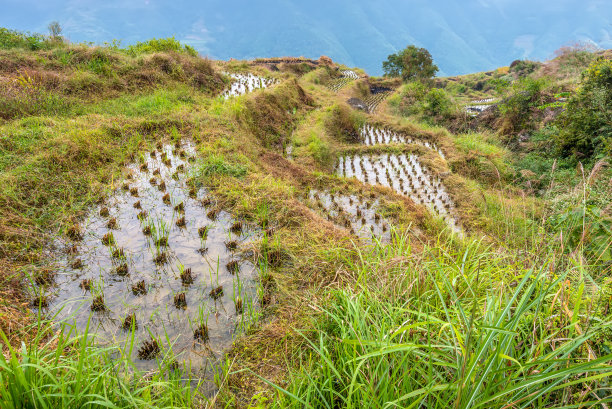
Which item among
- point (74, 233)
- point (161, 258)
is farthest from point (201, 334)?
point (74, 233)

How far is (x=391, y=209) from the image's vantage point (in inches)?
231

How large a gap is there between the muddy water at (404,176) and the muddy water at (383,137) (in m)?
2.52

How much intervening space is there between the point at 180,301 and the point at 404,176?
7.51 metres

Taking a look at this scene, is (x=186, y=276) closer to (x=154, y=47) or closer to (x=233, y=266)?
(x=233, y=266)

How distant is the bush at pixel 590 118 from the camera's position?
7.16m

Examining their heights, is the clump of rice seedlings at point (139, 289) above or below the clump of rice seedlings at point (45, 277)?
below

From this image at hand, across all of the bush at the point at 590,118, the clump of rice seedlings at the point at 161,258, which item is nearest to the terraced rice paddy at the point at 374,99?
the bush at the point at 590,118

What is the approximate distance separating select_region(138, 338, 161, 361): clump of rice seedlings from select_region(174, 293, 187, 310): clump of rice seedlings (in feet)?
1.50

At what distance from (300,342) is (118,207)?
3.67m

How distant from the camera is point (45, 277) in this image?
2.92 meters

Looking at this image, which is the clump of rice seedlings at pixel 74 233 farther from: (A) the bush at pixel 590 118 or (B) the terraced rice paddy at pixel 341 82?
(B) the terraced rice paddy at pixel 341 82

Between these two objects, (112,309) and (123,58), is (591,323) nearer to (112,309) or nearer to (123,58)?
(112,309)

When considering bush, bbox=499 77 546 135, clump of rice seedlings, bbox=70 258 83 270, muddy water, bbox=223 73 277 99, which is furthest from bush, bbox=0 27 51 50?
bush, bbox=499 77 546 135

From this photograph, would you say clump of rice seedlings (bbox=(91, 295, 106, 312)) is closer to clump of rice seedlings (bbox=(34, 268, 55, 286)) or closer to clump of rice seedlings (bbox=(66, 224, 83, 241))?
clump of rice seedlings (bbox=(34, 268, 55, 286))
